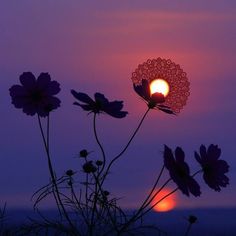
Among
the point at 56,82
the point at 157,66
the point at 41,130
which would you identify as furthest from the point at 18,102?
the point at 157,66

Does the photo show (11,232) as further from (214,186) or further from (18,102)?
(214,186)

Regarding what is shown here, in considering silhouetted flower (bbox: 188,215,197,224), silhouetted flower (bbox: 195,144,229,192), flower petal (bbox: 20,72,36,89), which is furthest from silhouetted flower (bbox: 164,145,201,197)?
flower petal (bbox: 20,72,36,89)

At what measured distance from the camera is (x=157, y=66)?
2.29 metres

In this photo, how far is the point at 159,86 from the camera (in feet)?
7.16

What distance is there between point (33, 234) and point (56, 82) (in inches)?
19.9

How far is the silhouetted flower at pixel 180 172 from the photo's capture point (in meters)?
1.83

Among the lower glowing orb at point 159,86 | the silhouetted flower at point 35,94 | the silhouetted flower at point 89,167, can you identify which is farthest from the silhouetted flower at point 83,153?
the lower glowing orb at point 159,86

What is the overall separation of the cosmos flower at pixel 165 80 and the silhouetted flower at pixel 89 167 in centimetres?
27

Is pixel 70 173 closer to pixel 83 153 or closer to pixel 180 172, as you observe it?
pixel 83 153

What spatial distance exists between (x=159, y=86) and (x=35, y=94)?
1.36 ft

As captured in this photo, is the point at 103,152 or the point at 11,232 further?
the point at 11,232

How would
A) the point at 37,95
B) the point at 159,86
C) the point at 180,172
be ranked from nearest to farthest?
the point at 180,172 → the point at 159,86 → the point at 37,95

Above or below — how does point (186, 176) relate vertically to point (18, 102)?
below

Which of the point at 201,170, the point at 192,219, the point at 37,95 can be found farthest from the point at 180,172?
the point at 37,95
